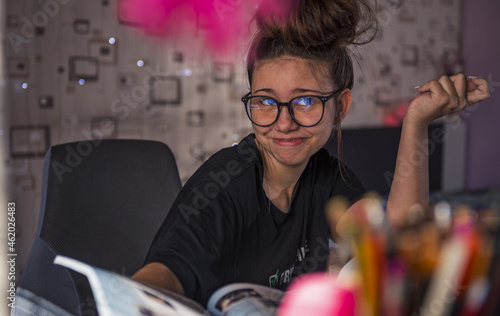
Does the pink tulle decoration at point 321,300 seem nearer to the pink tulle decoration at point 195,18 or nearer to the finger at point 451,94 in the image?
the finger at point 451,94

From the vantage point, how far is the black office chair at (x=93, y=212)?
3.67 ft

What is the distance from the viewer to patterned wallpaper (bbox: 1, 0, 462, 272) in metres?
2.27

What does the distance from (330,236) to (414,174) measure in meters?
0.26

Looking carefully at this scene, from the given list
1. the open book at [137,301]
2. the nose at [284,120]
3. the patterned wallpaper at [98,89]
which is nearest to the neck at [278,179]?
the nose at [284,120]

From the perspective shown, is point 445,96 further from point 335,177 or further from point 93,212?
point 93,212

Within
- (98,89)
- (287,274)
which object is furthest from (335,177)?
(98,89)

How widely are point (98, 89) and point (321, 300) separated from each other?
7.70 feet

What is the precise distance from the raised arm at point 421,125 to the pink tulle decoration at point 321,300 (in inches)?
25.6

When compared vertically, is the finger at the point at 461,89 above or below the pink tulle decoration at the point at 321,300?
above

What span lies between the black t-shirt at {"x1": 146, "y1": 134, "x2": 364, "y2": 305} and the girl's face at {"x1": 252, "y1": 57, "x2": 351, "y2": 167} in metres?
0.06

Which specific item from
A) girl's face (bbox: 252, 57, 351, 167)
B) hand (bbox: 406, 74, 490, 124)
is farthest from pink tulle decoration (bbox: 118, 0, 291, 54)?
hand (bbox: 406, 74, 490, 124)

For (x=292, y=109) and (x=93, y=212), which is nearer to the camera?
(x=292, y=109)

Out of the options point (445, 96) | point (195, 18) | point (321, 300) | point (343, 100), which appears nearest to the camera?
point (321, 300)

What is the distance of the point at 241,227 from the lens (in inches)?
37.6
